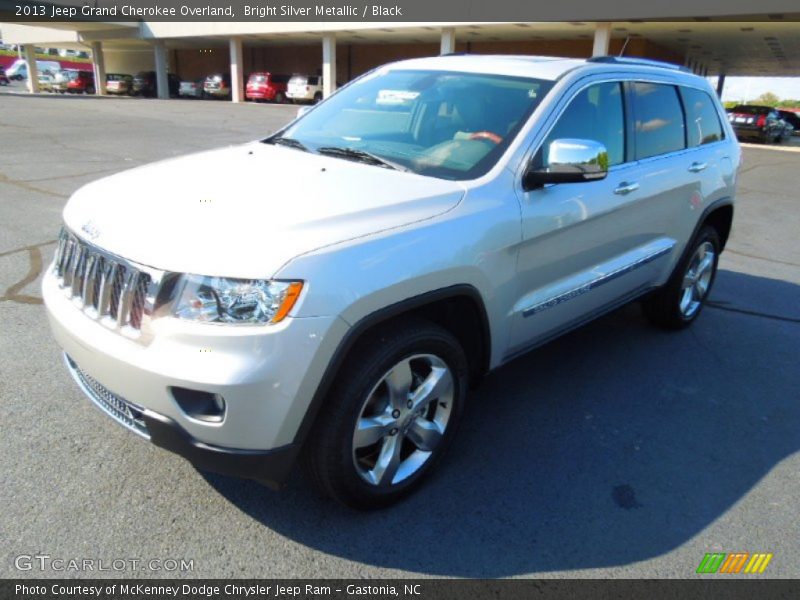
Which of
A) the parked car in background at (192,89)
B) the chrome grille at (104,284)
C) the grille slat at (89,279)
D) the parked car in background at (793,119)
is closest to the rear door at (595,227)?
the chrome grille at (104,284)

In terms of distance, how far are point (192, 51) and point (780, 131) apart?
45337mm

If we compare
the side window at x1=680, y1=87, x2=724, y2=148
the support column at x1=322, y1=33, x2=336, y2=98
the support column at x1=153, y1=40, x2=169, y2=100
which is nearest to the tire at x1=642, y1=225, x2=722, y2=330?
the side window at x1=680, y1=87, x2=724, y2=148

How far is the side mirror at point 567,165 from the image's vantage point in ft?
9.72

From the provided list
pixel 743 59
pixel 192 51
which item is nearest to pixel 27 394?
pixel 743 59

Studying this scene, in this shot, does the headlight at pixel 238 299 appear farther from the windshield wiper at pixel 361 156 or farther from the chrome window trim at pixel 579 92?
the chrome window trim at pixel 579 92

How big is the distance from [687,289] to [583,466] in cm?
246

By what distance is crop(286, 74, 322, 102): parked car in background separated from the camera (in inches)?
1431

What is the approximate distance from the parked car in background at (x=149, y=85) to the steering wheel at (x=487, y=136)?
47.0m

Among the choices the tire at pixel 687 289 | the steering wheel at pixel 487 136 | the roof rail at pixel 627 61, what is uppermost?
the roof rail at pixel 627 61

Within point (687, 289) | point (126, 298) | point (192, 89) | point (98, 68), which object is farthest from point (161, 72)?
point (126, 298)

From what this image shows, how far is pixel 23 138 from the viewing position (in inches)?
574

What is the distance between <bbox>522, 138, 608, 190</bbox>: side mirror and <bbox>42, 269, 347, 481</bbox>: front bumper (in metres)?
1.35

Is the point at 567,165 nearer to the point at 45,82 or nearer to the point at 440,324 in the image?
the point at 440,324

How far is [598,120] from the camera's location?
3676 millimetres
